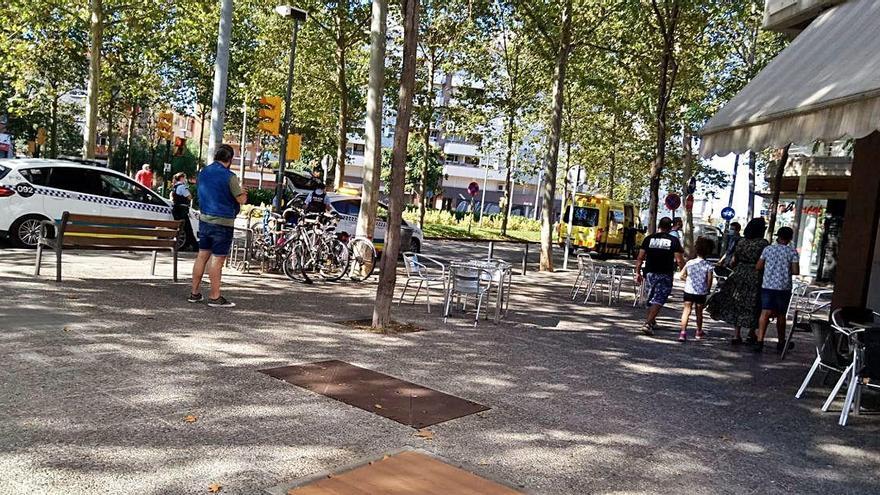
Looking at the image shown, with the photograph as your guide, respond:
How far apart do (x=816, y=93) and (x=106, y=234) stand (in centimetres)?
838

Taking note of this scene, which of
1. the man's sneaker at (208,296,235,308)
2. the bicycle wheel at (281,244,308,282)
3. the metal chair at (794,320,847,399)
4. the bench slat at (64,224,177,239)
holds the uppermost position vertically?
the bench slat at (64,224,177,239)

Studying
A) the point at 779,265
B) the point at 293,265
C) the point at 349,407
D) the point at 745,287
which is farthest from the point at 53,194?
the point at 779,265

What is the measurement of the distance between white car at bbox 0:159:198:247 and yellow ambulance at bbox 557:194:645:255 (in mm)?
20716

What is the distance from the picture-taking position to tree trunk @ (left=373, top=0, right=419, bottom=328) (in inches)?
343

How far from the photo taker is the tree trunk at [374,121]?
12.9 m

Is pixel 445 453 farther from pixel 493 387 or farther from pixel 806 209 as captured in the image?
pixel 806 209

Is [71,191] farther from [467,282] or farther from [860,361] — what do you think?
[860,361]

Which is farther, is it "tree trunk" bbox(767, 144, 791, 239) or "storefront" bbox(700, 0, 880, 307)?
"tree trunk" bbox(767, 144, 791, 239)

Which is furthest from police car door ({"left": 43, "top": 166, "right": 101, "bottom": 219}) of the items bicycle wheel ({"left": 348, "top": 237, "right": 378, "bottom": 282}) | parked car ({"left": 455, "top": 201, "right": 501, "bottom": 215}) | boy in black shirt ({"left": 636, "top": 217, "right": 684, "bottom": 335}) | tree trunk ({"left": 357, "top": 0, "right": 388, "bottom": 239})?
parked car ({"left": 455, "top": 201, "right": 501, "bottom": 215})

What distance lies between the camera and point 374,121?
13172 mm

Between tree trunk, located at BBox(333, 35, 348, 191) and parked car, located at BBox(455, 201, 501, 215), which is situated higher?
tree trunk, located at BBox(333, 35, 348, 191)

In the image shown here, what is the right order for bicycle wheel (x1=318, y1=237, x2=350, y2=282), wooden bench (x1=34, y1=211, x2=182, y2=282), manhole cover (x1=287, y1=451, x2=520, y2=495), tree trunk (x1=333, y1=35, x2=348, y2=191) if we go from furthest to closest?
1. tree trunk (x1=333, y1=35, x2=348, y2=191)
2. bicycle wheel (x1=318, y1=237, x2=350, y2=282)
3. wooden bench (x1=34, y1=211, x2=182, y2=282)
4. manhole cover (x1=287, y1=451, x2=520, y2=495)

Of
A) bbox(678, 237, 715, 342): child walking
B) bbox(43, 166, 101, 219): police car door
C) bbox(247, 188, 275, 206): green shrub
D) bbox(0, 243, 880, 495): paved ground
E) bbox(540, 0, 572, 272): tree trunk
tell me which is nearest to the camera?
bbox(0, 243, 880, 495): paved ground

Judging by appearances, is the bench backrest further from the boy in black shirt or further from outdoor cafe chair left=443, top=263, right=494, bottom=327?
the boy in black shirt
